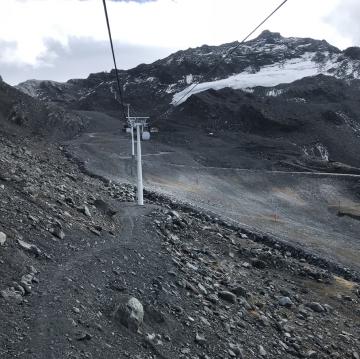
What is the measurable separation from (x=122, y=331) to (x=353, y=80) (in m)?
97.0

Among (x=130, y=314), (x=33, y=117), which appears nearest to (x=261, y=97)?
(x=33, y=117)

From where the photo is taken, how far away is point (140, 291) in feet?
35.2

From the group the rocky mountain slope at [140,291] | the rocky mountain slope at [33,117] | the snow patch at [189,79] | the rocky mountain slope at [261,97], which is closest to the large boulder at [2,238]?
the rocky mountain slope at [140,291]

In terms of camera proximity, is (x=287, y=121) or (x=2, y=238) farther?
(x=287, y=121)

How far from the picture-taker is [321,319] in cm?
1430

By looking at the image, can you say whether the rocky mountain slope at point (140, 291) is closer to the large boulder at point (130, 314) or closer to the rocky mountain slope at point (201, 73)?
the large boulder at point (130, 314)

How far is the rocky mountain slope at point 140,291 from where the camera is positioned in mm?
8477

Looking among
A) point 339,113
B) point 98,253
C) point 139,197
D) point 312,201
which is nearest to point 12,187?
point 98,253

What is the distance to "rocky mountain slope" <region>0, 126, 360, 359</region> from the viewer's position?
848 cm

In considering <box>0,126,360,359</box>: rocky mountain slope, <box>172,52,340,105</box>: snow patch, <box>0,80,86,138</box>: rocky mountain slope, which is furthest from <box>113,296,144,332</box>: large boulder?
<box>172,52,340,105</box>: snow patch

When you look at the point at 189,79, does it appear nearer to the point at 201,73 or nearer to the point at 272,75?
the point at 201,73

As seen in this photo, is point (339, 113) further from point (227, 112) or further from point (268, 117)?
point (227, 112)

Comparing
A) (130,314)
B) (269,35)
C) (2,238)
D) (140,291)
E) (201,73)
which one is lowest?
(140,291)

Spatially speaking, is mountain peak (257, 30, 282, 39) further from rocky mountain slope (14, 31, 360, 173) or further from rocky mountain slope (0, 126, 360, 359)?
rocky mountain slope (0, 126, 360, 359)
